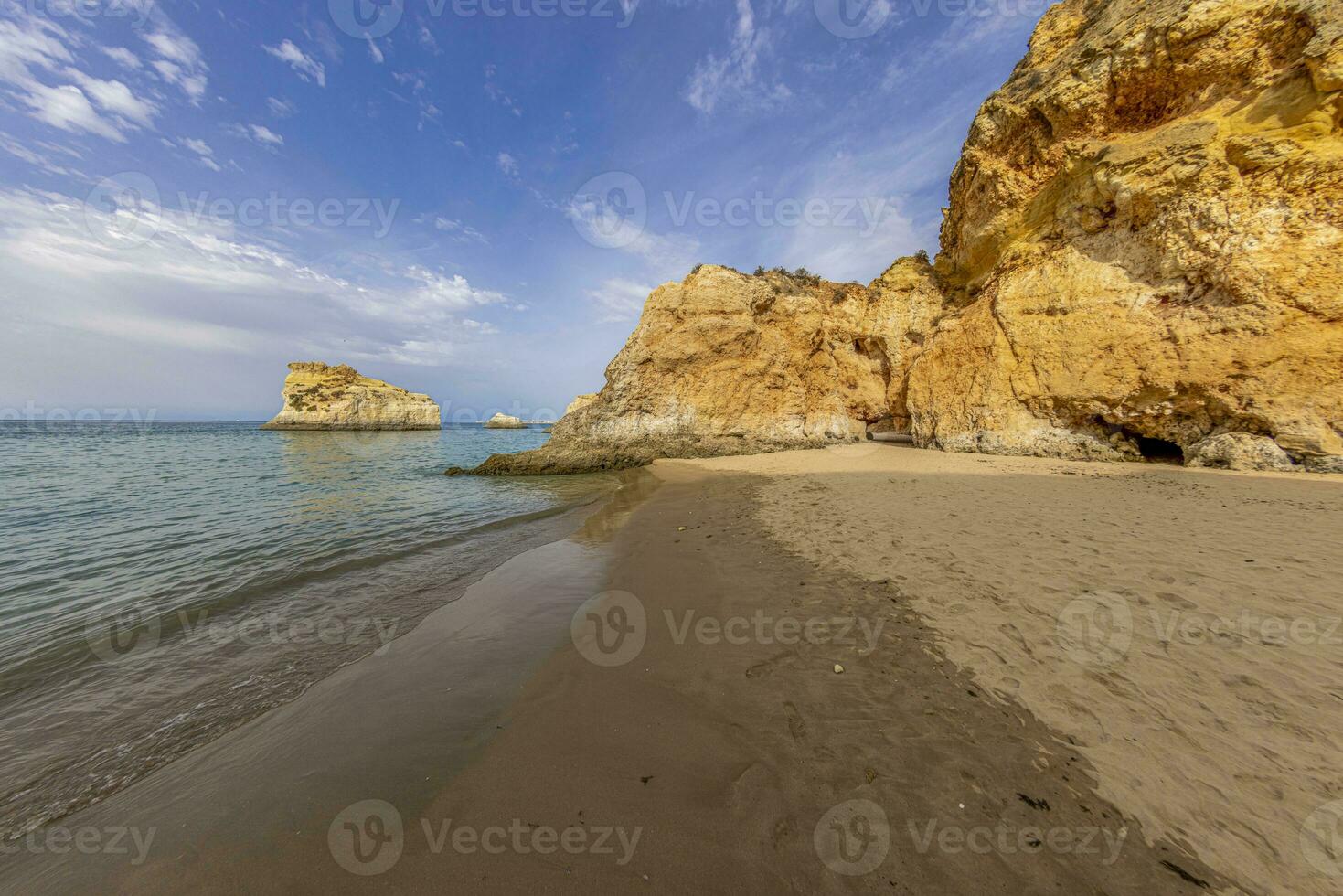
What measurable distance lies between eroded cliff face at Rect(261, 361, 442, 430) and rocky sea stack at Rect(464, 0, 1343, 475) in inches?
2106

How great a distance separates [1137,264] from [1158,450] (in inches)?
254

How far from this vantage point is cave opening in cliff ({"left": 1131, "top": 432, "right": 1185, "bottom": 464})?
14.0 m

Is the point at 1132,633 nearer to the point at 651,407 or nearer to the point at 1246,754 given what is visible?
the point at 1246,754

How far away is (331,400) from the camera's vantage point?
5844 cm

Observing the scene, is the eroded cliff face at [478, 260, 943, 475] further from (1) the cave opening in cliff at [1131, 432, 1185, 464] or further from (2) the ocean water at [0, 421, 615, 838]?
(1) the cave opening in cliff at [1131, 432, 1185, 464]

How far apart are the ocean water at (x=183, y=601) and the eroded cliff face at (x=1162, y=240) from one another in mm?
17705

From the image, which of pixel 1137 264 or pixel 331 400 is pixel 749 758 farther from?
pixel 331 400

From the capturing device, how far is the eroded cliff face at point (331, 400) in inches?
2280

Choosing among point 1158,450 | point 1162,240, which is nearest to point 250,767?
point 1162,240

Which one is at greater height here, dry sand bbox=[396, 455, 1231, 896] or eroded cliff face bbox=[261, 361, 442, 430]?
eroded cliff face bbox=[261, 361, 442, 430]

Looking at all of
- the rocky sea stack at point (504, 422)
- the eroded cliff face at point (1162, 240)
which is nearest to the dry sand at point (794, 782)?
the eroded cliff face at point (1162, 240)

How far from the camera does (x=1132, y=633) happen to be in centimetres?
381

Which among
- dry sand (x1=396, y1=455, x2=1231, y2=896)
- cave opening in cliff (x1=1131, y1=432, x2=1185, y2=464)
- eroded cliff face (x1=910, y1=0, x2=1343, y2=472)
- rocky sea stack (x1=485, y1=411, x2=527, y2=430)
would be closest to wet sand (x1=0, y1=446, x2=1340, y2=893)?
dry sand (x1=396, y1=455, x2=1231, y2=896)

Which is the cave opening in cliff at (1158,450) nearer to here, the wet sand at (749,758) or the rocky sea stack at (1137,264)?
the rocky sea stack at (1137,264)
